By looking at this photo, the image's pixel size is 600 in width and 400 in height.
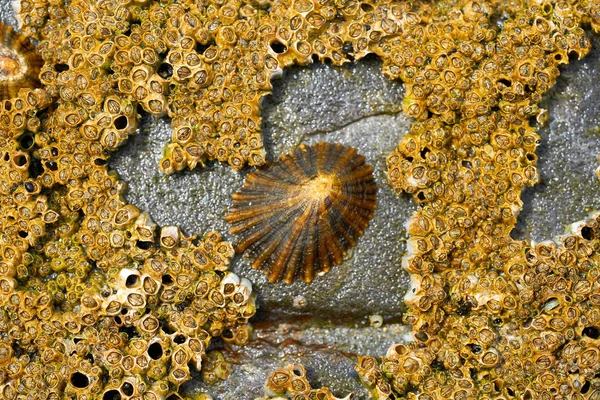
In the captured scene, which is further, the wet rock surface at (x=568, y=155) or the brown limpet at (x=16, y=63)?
the wet rock surface at (x=568, y=155)

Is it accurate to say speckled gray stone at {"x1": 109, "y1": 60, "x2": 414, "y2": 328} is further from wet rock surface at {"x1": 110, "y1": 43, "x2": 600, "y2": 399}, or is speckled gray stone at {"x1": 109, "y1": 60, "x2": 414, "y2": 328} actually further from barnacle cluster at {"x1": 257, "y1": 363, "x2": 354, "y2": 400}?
barnacle cluster at {"x1": 257, "y1": 363, "x2": 354, "y2": 400}

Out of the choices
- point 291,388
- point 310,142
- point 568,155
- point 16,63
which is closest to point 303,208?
point 310,142

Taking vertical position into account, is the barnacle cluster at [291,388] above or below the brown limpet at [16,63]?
below

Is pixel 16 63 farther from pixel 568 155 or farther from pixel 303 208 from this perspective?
pixel 568 155

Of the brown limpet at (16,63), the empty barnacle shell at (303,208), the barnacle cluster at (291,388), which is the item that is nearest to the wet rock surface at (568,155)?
the empty barnacle shell at (303,208)

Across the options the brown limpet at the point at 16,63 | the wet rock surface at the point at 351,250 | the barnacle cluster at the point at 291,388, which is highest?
the brown limpet at the point at 16,63

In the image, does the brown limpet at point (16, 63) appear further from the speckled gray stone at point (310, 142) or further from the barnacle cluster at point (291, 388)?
the barnacle cluster at point (291, 388)

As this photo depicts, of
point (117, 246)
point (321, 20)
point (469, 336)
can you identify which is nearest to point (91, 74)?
point (117, 246)
